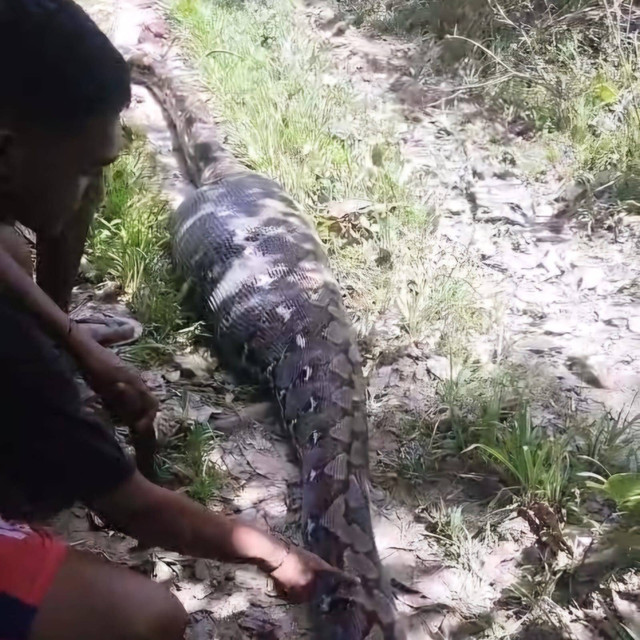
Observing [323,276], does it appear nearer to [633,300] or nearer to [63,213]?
[633,300]

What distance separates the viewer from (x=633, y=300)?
12.0ft

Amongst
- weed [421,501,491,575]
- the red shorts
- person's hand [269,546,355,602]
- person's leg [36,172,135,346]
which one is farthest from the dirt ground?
the red shorts

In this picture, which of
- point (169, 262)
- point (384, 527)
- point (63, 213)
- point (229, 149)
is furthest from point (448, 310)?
point (63, 213)

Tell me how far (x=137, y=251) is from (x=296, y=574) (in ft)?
6.94

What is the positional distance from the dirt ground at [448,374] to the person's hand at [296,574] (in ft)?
1.19

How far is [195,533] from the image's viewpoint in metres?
1.86

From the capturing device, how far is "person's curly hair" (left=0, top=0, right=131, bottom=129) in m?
1.50

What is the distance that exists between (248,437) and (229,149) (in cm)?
215

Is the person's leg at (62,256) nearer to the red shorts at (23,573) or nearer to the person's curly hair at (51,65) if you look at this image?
the person's curly hair at (51,65)

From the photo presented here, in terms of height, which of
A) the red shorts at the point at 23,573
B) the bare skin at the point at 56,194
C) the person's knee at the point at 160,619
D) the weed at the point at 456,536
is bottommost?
the weed at the point at 456,536

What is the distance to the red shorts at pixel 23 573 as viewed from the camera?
162 centimetres

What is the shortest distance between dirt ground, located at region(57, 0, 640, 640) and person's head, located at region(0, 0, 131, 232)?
1.33 metres

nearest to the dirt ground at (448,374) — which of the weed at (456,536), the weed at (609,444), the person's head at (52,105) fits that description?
the weed at (456,536)

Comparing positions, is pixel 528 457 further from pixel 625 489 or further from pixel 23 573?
pixel 23 573
